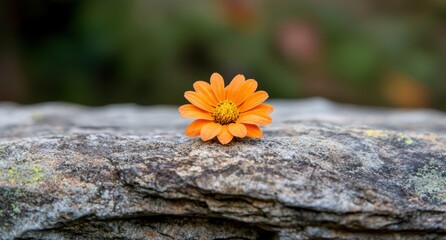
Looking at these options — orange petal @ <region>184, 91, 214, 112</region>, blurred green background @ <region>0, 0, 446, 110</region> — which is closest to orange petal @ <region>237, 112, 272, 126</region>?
orange petal @ <region>184, 91, 214, 112</region>

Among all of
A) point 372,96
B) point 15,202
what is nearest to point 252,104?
point 15,202

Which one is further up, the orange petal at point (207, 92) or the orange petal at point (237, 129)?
the orange petal at point (207, 92)

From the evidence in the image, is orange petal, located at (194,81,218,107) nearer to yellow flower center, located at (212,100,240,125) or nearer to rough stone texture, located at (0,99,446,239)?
yellow flower center, located at (212,100,240,125)

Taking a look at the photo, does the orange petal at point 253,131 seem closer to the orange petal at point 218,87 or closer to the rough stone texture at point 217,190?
the rough stone texture at point 217,190

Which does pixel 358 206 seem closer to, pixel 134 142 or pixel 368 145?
pixel 368 145

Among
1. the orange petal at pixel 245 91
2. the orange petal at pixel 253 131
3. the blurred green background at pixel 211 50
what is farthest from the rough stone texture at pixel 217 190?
the blurred green background at pixel 211 50

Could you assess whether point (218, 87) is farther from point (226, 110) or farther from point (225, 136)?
point (225, 136)
